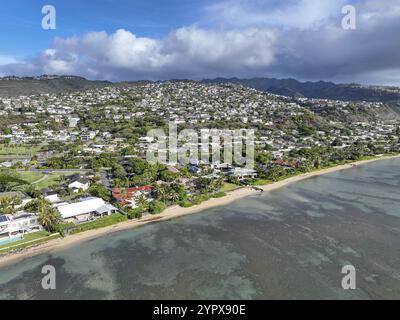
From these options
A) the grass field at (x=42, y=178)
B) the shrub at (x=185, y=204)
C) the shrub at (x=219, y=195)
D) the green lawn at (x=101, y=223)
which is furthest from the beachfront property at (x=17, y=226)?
the shrub at (x=219, y=195)

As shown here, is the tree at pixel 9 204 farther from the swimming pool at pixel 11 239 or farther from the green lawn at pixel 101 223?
the green lawn at pixel 101 223

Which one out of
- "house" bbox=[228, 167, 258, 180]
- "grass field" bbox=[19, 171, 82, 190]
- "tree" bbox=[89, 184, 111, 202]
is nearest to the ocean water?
"tree" bbox=[89, 184, 111, 202]

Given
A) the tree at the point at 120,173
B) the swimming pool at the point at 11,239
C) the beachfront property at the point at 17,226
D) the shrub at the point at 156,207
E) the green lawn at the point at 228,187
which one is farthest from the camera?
the tree at the point at 120,173

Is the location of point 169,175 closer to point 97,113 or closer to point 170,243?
point 170,243

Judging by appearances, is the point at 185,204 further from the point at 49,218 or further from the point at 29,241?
the point at 29,241

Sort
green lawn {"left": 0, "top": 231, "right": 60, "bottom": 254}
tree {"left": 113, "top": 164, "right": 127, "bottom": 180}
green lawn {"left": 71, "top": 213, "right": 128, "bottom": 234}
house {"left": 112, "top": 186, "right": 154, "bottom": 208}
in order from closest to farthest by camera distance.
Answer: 1. green lawn {"left": 0, "top": 231, "right": 60, "bottom": 254}
2. green lawn {"left": 71, "top": 213, "right": 128, "bottom": 234}
3. house {"left": 112, "top": 186, "right": 154, "bottom": 208}
4. tree {"left": 113, "top": 164, "right": 127, "bottom": 180}

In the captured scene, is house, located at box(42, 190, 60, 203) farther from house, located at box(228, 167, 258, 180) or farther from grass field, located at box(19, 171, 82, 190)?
house, located at box(228, 167, 258, 180)
